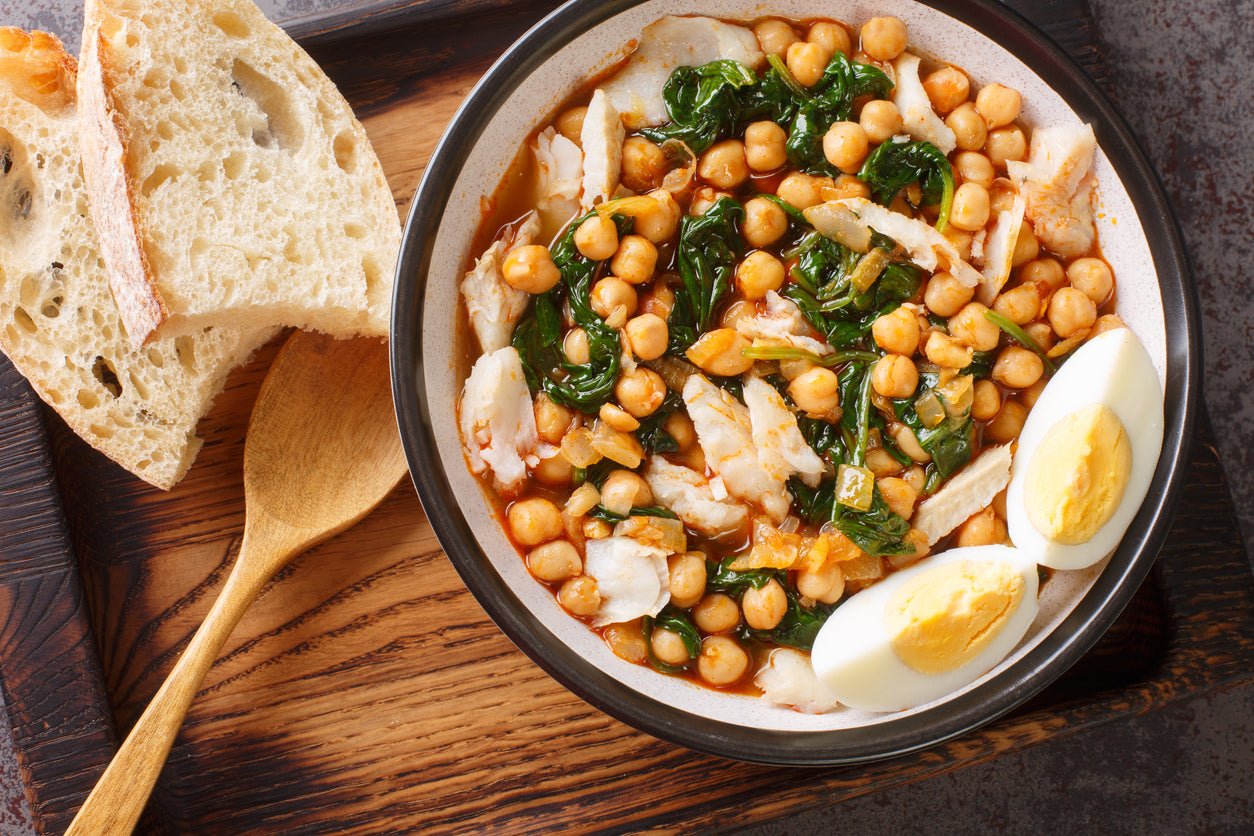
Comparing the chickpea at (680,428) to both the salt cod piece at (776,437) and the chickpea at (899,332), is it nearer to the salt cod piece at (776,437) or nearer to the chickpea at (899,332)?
the salt cod piece at (776,437)

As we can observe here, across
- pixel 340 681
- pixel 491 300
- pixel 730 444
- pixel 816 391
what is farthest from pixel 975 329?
pixel 340 681

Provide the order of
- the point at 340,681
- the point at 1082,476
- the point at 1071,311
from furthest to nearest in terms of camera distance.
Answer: the point at 340,681 < the point at 1071,311 < the point at 1082,476

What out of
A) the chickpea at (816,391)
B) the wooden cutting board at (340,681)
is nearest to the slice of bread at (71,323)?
the wooden cutting board at (340,681)

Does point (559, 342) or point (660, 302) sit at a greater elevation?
point (660, 302)

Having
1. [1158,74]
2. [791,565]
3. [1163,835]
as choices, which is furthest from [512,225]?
[1163,835]

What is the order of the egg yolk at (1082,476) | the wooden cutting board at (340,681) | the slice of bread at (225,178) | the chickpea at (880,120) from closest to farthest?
the egg yolk at (1082,476) → the slice of bread at (225,178) → the chickpea at (880,120) → the wooden cutting board at (340,681)

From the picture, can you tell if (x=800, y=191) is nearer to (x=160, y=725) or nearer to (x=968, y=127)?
(x=968, y=127)

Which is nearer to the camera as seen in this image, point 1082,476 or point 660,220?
point 1082,476
